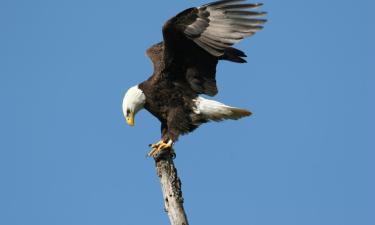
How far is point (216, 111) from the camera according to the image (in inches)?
340

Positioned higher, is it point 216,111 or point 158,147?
point 216,111

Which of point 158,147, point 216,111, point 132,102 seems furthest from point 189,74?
point 158,147

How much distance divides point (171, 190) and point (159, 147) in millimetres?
1075

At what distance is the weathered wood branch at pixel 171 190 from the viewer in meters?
6.67

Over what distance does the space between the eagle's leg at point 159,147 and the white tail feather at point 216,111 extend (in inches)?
26.2

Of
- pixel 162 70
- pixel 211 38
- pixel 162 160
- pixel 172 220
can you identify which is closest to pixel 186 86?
Result: pixel 162 70

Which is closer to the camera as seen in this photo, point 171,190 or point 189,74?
point 171,190

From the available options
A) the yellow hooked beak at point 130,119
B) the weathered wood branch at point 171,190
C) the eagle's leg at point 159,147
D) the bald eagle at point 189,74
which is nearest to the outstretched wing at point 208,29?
the bald eagle at point 189,74

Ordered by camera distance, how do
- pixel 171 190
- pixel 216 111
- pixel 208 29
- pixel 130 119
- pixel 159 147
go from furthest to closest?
pixel 130 119 < pixel 216 111 < pixel 208 29 < pixel 159 147 < pixel 171 190

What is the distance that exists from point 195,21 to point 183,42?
394 mm

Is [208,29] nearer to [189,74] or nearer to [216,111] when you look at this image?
[189,74]

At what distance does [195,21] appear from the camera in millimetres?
8148

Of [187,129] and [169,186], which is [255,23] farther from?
[169,186]

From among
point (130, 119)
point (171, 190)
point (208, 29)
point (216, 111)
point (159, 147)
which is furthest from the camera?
point (130, 119)
